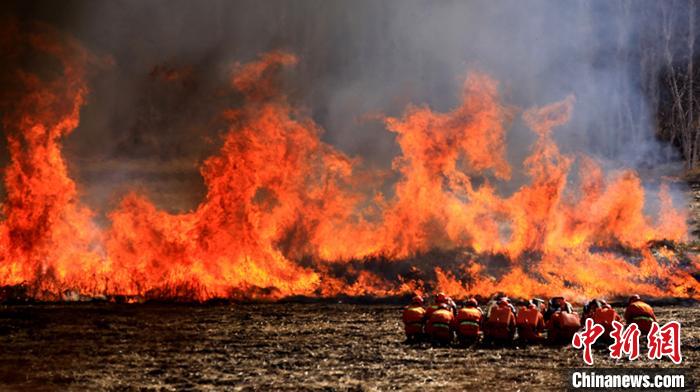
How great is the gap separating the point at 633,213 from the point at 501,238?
627 centimetres

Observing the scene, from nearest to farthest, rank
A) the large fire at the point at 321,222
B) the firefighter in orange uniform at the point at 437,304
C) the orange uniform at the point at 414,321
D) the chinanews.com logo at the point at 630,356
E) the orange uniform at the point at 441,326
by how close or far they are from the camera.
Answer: the chinanews.com logo at the point at 630,356 < the orange uniform at the point at 441,326 < the orange uniform at the point at 414,321 < the firefighter in orange uniform at the point at 437,304 < the large fire at the point at 321,222

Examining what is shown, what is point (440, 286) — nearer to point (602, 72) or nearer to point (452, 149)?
point (452, 149)

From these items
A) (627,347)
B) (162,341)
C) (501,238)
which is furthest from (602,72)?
(162,341)

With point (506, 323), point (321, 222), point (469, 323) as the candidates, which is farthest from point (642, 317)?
point (321, 222)

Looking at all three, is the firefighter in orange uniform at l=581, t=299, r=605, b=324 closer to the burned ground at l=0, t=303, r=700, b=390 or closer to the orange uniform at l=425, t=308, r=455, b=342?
the burned ground at l=0, t=303, r=700, b=390

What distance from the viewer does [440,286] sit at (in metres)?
Result: 25.8

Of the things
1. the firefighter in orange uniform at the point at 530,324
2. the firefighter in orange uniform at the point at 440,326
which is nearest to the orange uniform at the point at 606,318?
the firefighter in orange uniform at the point at 530,324

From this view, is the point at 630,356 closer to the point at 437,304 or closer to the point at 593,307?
the point at 593,307

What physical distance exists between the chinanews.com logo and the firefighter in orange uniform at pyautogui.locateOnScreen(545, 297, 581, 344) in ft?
0.60

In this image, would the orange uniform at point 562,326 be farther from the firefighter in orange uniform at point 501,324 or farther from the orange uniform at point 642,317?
the orange uniform at point 642,317

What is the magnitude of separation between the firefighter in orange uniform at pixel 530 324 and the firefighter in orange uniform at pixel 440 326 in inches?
61.4

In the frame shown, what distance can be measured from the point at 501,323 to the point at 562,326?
1.40 metres

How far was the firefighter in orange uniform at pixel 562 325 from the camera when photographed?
54.1 feet

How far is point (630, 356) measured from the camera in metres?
15.3
